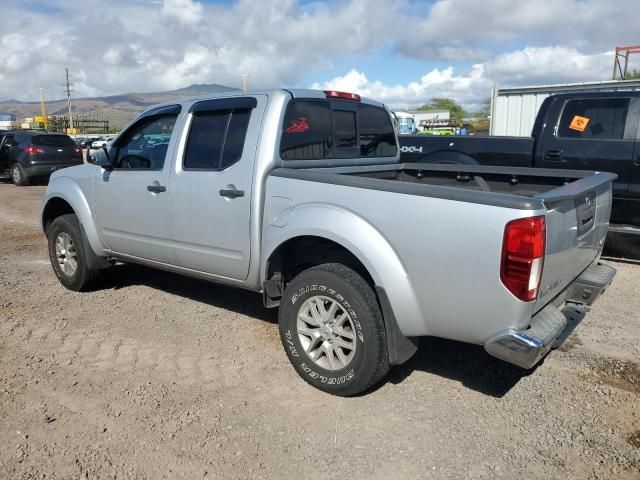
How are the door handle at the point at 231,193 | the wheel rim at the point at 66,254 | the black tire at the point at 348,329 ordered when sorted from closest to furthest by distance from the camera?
the black tire at the point at 348,329 < the door handle at the point at 231,193 < the wheel rim at the point at 66,254

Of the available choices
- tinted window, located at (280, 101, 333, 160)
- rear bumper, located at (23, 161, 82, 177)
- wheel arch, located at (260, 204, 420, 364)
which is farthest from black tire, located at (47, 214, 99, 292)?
rear bumper, located at (23, 161, 82, 177)

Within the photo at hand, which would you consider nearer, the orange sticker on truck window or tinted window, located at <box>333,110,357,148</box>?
tinted window, located at <box>333,110,357,148</box>

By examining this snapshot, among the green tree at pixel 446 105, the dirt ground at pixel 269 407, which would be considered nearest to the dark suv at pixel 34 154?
the dirt ground at pixel 269 407

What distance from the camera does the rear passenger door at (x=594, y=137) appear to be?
625cm

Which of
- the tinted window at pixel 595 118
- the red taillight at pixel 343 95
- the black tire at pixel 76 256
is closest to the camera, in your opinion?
the red taillight at pixel 343 95

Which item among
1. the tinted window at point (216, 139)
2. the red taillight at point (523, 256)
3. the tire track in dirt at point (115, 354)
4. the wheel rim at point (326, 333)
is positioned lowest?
the tire track in dirt at point (115, 354)

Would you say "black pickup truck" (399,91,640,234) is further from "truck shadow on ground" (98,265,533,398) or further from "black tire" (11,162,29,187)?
"black tire" (11,162,29,187)

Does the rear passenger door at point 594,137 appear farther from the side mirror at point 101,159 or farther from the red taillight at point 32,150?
the red taillight at point 32,150

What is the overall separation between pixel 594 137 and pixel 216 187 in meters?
4.74

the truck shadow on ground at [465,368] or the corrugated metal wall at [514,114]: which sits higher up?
the corrugated metal wall at [514,114]

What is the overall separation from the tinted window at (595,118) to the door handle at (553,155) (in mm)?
221

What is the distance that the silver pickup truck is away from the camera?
279 centimetres

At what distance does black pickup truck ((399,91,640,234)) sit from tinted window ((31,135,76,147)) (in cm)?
1286

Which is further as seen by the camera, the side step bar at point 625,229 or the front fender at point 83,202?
the side step bar at point 625,229
